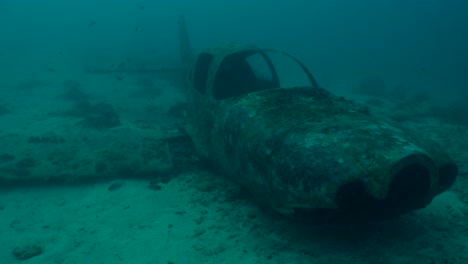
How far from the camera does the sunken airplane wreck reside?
3617 mm

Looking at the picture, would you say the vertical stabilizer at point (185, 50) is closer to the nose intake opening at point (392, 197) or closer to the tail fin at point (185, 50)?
the tail fin at point (185, 50)

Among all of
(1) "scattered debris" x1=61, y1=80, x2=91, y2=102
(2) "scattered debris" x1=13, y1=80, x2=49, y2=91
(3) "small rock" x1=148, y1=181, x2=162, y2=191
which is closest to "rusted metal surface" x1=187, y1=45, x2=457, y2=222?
(3) "small rock" x1=148, y1=181, x2=162, y2=191

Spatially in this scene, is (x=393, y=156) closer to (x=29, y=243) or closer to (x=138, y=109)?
(x=29, y=243)

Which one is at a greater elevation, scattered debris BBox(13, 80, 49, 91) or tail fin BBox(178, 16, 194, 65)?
tail fin BBox(178, 16, 194, 65)

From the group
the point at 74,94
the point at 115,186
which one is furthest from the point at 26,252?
the point at 74,94

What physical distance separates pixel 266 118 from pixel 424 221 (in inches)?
107

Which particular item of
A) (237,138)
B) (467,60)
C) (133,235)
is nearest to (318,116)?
(237,138)

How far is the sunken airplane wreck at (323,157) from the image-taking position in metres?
3.62

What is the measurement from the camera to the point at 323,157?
12.8 feet

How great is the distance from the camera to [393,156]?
141 inches

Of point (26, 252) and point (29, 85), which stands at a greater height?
point (26, 252)

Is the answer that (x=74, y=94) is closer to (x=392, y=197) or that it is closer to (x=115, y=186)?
Result: (x=115, y=186)

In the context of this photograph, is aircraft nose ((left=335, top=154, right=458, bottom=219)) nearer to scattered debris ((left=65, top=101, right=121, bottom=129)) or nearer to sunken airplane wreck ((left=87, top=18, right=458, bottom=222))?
sunken airplane wreck ((left=87, top=18, right=458, bottom=222))

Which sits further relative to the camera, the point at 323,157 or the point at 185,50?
the point at 185,50
